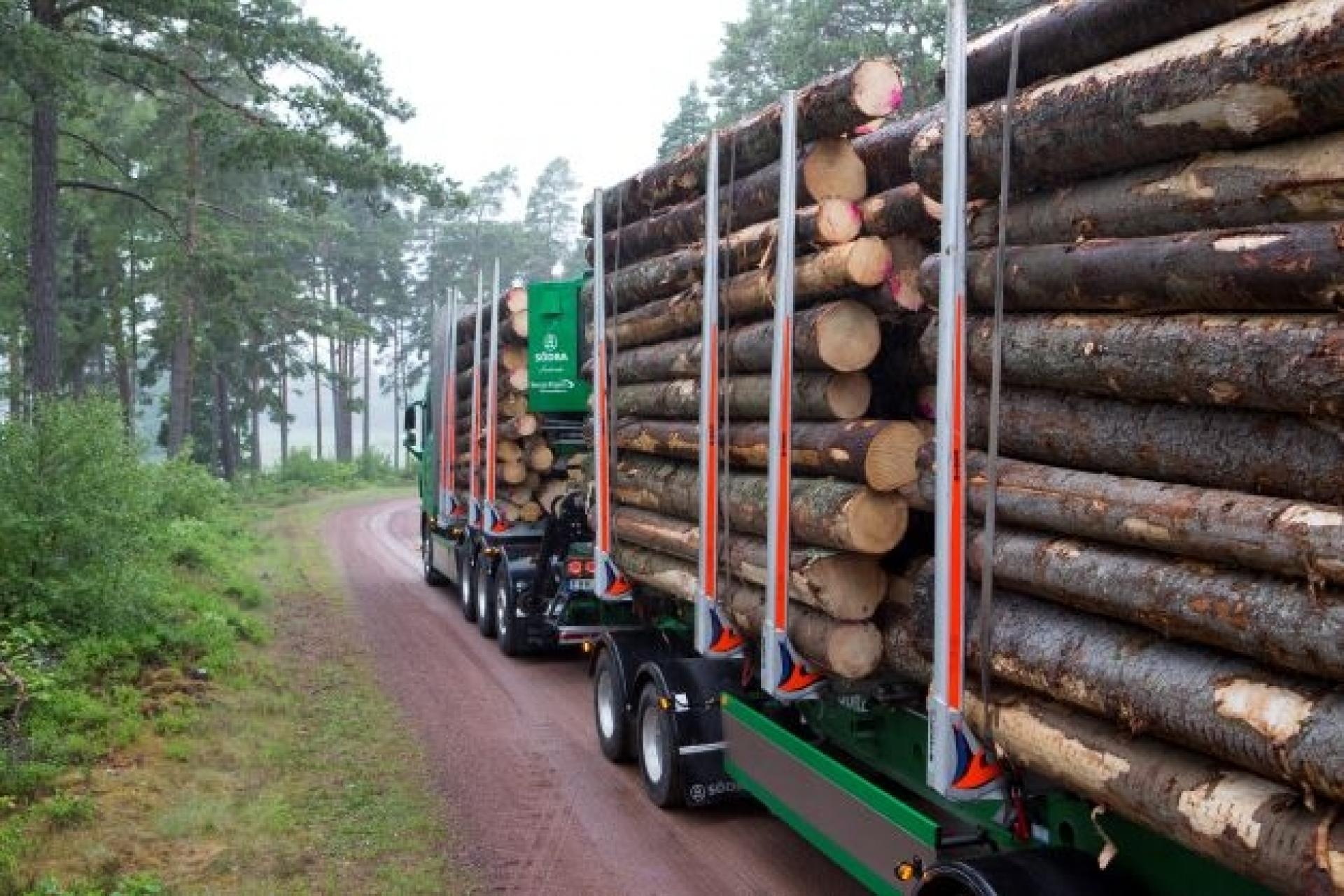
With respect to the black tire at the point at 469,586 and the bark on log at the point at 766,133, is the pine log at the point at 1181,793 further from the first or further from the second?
the black tire at the point at 469,586

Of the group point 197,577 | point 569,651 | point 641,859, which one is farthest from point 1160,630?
point 197,577

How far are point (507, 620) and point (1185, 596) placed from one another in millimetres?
10038

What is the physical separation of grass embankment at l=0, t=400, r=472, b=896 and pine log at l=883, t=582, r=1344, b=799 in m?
3.89

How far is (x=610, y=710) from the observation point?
857cm

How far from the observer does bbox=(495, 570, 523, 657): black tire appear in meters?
12.6

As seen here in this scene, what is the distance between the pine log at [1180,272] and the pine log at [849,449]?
2.81 ft

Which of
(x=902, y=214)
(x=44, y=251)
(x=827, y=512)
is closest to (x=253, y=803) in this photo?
(x=827, y=512)

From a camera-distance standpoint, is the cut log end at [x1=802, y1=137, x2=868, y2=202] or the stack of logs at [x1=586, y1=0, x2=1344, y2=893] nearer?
the stack of logs at [x1=586, y1=0, x2=1344, y2=893]

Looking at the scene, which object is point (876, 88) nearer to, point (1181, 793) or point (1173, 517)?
point (1173, 517)

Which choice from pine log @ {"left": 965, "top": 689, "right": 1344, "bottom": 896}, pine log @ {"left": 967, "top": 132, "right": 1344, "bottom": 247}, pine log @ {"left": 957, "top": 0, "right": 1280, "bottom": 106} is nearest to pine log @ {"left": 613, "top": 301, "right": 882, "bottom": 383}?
pine log @ {"left": 967, "top": 132, "right": 1344, "bottom": 247}

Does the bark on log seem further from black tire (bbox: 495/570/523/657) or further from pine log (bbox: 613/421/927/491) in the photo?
black tire (bbox: 495/570/523/657)

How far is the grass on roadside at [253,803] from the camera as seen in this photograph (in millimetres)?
6547

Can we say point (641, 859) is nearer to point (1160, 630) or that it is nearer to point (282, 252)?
point (1160, 630)

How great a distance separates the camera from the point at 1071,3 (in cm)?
405
